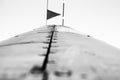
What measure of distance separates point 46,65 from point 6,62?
233 millimetres

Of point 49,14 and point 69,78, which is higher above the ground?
point 49,14

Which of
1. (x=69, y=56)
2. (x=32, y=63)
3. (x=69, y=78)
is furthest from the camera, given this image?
(x=69, y=56)

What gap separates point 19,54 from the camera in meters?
1.02

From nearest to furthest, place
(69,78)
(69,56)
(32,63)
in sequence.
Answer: (69,78) → (32,63) → (69,56)

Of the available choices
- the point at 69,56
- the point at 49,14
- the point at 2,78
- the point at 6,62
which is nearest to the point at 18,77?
Result: the point at 2,78

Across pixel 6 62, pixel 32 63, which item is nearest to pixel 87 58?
pixel 32 63

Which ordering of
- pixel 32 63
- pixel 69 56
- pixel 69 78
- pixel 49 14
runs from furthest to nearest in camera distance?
pixel 49 14, pixel 69 56, pixel 32 63, pixel 69 78

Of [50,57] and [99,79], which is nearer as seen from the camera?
[99,79]

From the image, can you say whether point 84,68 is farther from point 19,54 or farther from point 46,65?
point 19,54

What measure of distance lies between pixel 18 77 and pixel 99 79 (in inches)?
13.1

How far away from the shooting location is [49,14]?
404 cm

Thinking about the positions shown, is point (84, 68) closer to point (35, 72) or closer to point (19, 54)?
point (35, 72)

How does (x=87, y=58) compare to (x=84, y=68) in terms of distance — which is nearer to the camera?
(x=84, y=68)

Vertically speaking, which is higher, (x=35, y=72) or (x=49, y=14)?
(x=49, y=14)
